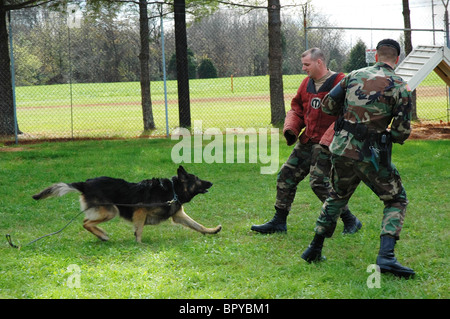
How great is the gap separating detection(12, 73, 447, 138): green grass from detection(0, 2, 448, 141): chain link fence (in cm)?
5

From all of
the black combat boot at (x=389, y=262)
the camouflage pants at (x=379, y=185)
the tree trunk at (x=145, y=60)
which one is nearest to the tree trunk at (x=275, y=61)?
the tree trunk at (x=145, y=60)

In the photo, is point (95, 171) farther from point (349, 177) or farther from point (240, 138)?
point (349, 177)

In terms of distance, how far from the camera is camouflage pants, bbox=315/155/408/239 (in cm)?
433

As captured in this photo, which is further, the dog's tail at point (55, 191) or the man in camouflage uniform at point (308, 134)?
the man in camouflage uniform at point (308, 134)

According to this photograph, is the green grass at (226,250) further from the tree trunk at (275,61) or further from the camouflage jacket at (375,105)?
the tree trunk at (275,61)

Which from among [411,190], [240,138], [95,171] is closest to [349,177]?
[411,190]

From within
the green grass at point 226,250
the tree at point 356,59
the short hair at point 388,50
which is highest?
the tree at point 356,59

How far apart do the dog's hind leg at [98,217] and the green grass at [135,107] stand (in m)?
9.00

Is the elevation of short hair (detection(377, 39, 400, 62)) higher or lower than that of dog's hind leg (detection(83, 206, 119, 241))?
higher

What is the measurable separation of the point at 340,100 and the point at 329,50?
46.0 ft

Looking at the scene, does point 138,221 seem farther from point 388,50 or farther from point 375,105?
point 388,50

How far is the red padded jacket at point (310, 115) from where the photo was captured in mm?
5488

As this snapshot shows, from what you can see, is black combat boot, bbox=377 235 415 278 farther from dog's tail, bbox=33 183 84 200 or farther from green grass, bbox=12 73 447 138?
green grass, bbox=12 73 447 138

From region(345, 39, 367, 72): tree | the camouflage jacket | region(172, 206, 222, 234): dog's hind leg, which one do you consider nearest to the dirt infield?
region(345, 39, 367, 72): tree
